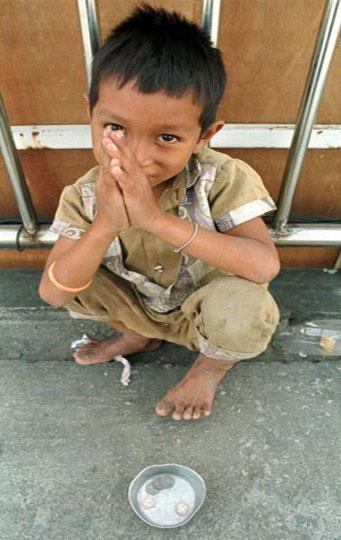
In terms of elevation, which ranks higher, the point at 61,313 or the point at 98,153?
the point at 98,153

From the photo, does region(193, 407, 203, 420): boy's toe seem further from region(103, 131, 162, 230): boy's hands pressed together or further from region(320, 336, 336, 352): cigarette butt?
region(103, 131, 162, 230): boy's hands pressed together

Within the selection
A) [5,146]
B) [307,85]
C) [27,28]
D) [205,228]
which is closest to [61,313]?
[5,146]

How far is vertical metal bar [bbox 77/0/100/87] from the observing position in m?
1.20

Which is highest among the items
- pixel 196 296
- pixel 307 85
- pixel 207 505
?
pixel 307 85

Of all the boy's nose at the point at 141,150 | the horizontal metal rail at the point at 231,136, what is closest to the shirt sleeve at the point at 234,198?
the boy's nose at the point at 141,150

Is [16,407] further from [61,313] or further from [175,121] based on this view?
[175,121]

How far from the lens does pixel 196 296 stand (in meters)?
1.31

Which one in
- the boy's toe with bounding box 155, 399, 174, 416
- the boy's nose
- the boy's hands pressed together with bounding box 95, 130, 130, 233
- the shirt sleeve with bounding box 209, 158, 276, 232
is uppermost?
the boy's nose

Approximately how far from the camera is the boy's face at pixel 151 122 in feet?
3.16

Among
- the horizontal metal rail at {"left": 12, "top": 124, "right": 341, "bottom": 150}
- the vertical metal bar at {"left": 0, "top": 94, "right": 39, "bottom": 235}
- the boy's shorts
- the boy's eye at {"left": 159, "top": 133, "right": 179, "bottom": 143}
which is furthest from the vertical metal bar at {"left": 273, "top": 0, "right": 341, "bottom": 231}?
the vertical metal bar at {"left": 0, "top": 94, "right": 39, "bottom": 235}

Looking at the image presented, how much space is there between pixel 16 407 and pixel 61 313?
0.38 metres

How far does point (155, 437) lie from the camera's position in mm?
1397

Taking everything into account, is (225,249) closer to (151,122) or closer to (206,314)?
(206,314)

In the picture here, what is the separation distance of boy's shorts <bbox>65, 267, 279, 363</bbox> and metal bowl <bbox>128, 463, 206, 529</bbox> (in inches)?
13.0
